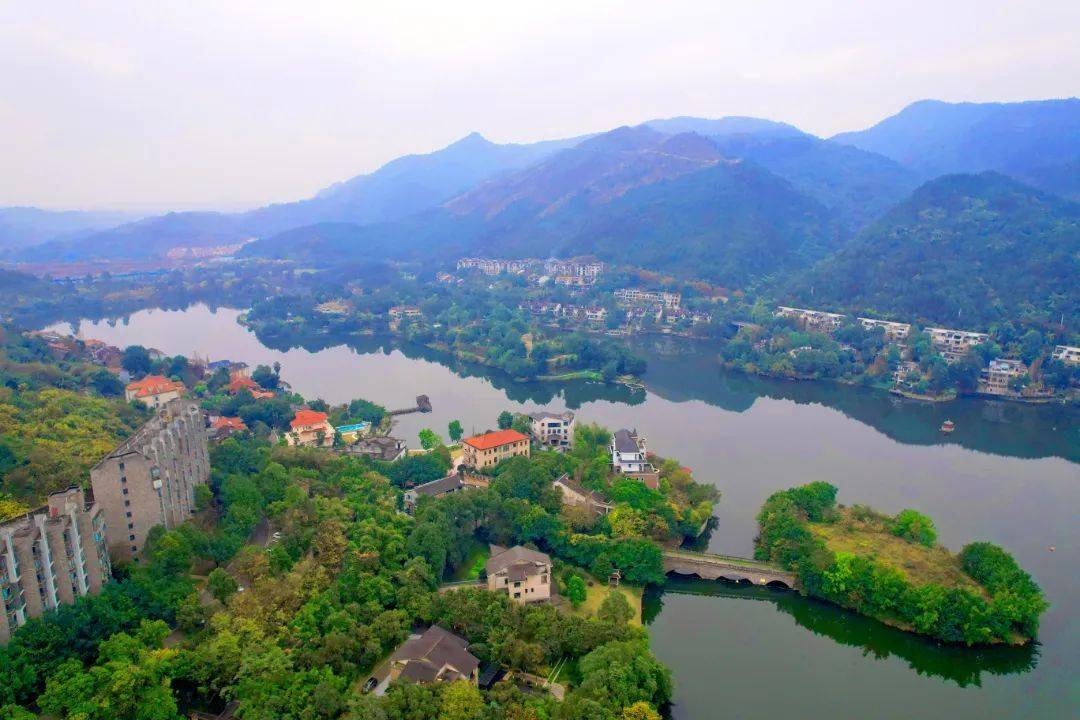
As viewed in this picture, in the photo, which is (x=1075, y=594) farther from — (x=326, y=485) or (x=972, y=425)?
(x=326, y=485)

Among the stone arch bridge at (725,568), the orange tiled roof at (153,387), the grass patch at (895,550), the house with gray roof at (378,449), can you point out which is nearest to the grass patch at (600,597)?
the stone arch bridge at (725,568)

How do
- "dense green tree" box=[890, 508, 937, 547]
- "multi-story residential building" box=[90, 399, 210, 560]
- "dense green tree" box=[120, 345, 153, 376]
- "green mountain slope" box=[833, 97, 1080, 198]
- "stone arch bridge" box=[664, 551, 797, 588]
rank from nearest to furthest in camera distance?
"multi-story residential building" box=[90, 399, 210, 560] < "stone arch bridge" box=[664, 551, 797, 588] < "dense green tree" box=[890, 508, 937, 547] < "dense green tree" box=[120, 345, 153, 376] < "green mountain slope" box=[833, 97, 1080, 198]

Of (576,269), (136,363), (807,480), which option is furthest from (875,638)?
(576,269)

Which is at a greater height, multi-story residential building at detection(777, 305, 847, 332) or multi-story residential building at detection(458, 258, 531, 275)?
multi-story residential building at detection(458, 258, 531, 275)

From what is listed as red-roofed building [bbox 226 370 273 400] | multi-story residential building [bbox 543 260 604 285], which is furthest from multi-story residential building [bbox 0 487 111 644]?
multi-story residential building [bbox 543 260 604 285]

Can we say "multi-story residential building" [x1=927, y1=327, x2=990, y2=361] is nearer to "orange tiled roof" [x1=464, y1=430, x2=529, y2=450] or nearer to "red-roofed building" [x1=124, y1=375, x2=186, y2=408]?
"orange tiled roof" [x1=464, y1=430, x2=529, y2=450]

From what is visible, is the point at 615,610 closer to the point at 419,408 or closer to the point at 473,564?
the point at 473,564

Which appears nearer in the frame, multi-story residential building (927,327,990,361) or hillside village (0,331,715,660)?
hillside village (0,331,715,660)

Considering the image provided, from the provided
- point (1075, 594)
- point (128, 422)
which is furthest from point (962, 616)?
point (128, 422)
